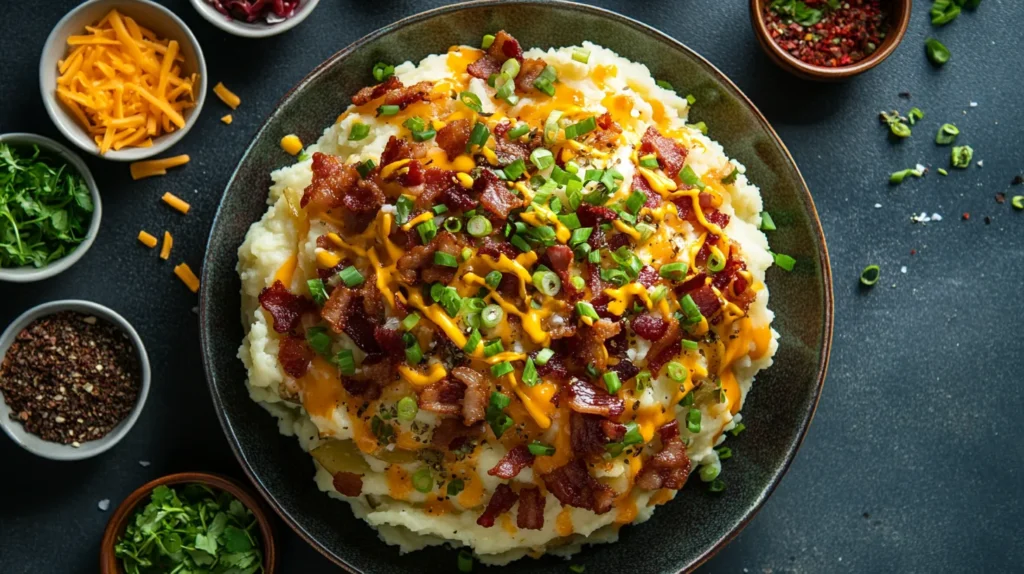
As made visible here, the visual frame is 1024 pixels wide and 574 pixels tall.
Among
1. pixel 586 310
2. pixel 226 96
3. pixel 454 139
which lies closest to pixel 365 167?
pixel 454 139

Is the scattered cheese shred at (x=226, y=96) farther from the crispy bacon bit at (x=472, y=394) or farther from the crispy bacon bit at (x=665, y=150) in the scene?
the crispy bacon bit at (x=665, y=150)

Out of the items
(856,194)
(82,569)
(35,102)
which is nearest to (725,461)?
(856,194)

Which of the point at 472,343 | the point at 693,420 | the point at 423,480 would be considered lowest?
the point at 423,480

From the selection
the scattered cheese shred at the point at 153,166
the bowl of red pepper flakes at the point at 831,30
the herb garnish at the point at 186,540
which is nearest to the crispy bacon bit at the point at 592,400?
the herb garnish at the point at 186,540

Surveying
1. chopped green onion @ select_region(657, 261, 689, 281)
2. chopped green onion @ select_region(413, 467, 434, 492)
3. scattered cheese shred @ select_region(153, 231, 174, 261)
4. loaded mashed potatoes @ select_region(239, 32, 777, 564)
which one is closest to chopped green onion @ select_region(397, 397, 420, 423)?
loaded mashed potatoes @ select_region(239, 32, 777, 564)

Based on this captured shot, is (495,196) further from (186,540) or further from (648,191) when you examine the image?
(186,540)

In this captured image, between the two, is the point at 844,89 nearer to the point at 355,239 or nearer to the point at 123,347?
the point at 355,239

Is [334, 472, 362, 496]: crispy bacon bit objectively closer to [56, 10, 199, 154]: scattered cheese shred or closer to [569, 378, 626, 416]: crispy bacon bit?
[569, 378, 626, 416]: crispy bacon bit
